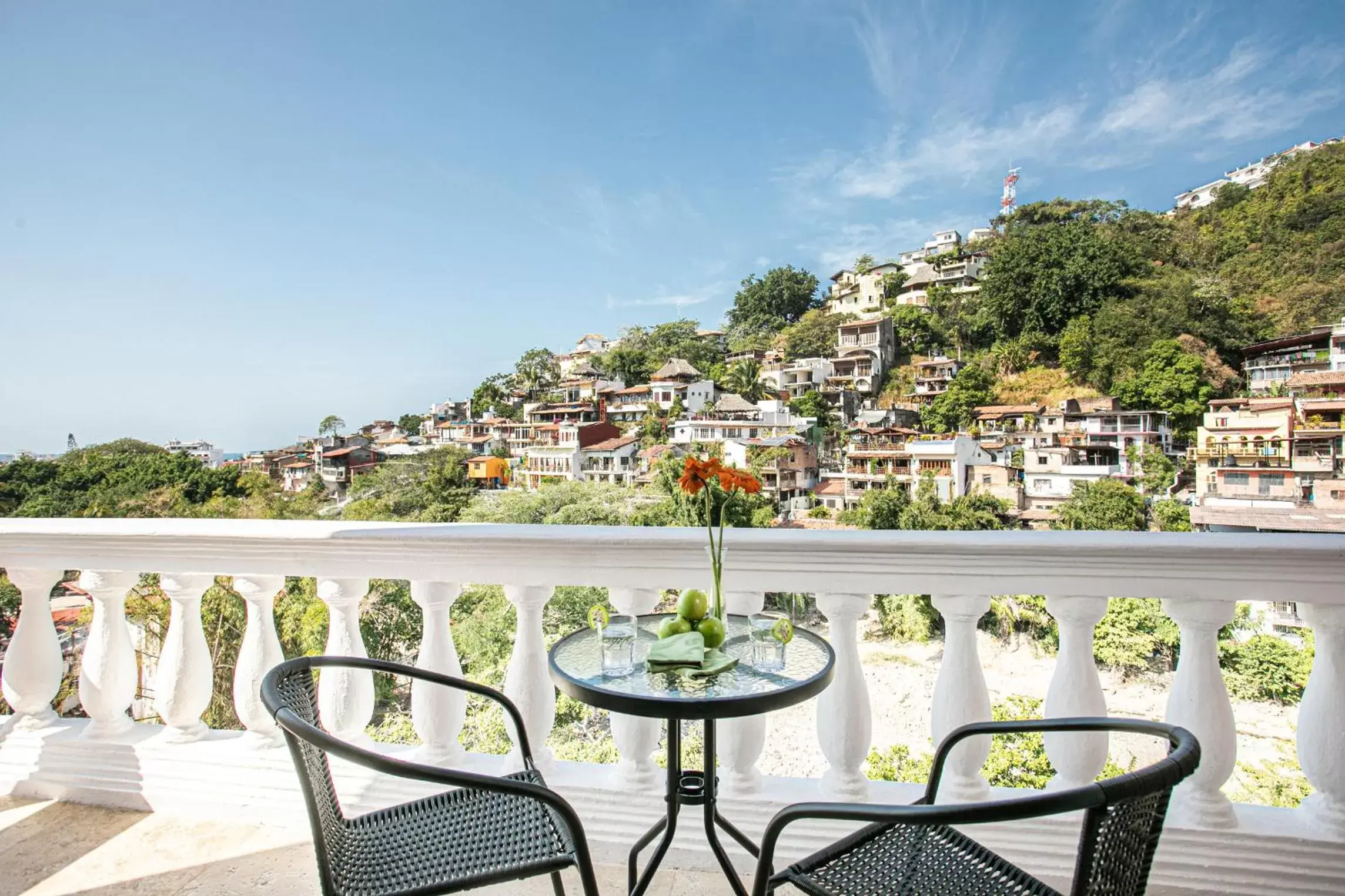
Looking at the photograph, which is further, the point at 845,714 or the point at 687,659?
the point at 845,714

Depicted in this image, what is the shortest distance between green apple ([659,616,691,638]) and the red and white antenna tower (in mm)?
32528

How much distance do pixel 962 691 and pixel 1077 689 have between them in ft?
0.57

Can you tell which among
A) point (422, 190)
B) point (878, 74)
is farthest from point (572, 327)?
point (878, 74)

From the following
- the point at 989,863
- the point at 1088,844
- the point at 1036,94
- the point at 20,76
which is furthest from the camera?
the point at 1036,94

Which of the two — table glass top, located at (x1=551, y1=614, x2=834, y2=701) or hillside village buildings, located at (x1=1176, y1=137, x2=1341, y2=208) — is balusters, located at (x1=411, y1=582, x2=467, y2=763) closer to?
table glass top, located at (x1=551, y1=614, x2=834, y2=701)

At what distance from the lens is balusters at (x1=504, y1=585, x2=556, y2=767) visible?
3.79 feet

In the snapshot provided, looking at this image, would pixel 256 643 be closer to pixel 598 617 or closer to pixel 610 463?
pixel 598 617

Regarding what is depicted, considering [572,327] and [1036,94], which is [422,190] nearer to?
[572,327]

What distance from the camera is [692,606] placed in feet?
3.18

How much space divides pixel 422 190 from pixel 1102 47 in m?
22.8

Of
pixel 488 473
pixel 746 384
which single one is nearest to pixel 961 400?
pixel 746 384

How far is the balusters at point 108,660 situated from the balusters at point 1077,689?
1748 millimetres

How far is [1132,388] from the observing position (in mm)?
15094

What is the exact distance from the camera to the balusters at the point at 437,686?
1.18 m
